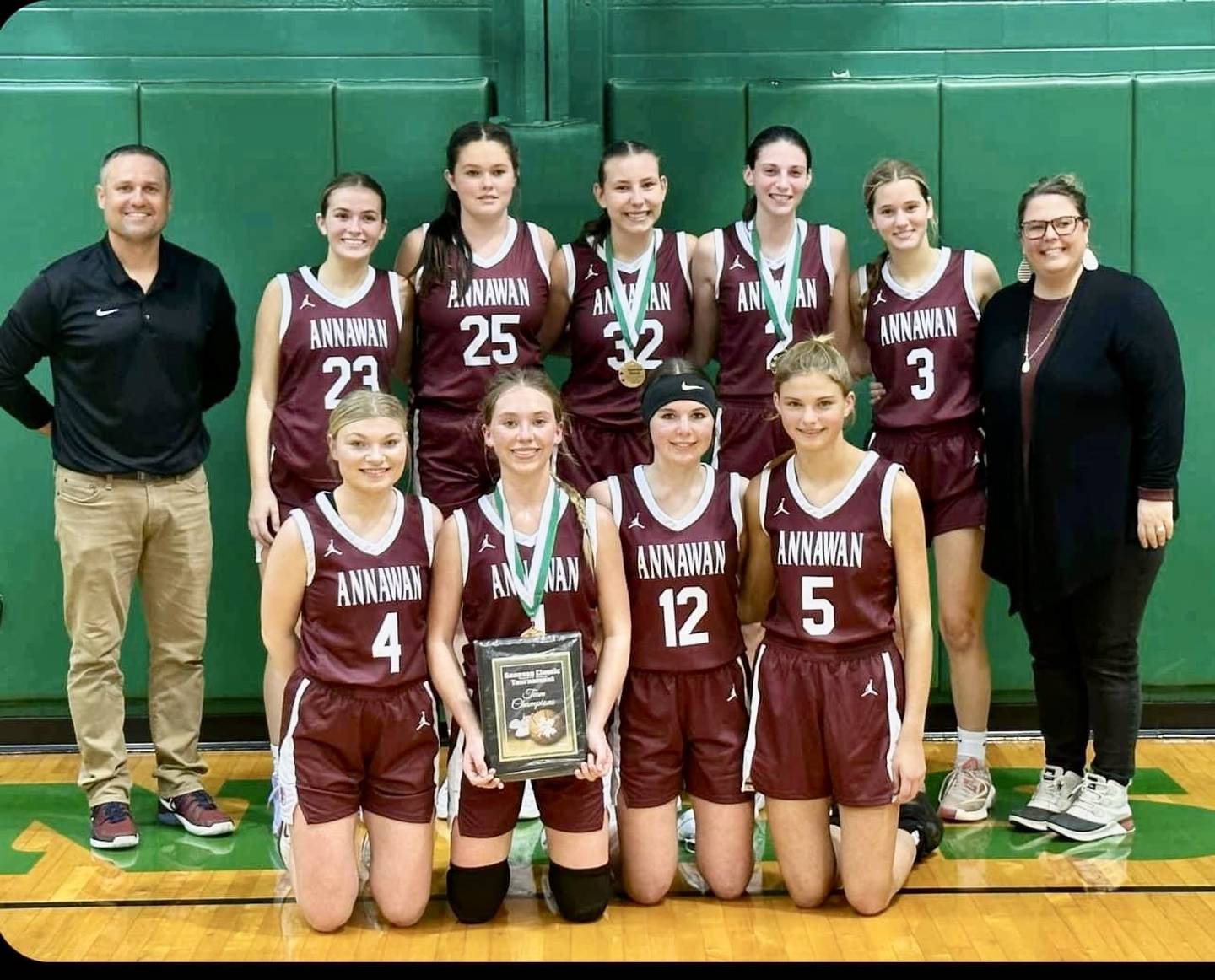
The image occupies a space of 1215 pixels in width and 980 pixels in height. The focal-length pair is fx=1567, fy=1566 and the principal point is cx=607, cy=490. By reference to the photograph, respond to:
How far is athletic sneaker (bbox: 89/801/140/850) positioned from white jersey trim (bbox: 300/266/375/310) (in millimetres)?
1677

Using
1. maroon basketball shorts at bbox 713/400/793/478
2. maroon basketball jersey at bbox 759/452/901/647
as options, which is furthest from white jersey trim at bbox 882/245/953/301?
maroon basketball jersey at bbox 759/452/901/647

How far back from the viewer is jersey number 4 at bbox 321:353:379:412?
4.83 meters

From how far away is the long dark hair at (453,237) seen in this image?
4773 mm

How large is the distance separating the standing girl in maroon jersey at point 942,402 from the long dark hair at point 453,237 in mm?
1160

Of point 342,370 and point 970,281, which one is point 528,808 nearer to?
point 342,370

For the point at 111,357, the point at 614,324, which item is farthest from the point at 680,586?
the point at 111,357

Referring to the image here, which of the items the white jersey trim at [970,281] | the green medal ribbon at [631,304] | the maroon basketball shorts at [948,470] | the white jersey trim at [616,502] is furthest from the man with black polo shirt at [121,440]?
the white jersey trim at [970,281]

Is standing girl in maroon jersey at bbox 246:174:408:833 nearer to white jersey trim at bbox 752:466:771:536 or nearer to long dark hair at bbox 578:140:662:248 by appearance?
long dark hair at bbox 578:140:662:248

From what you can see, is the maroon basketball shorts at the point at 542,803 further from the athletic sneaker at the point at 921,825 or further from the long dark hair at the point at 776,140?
the long dark hair at the point at 776,140

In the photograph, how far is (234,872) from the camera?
4.50 metres

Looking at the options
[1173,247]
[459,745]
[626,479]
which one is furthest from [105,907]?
[1173,247]

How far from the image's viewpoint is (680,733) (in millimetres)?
4191

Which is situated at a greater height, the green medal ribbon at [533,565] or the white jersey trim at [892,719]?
the green medal ribbon at [533,565]

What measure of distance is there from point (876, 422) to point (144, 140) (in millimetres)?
2755
